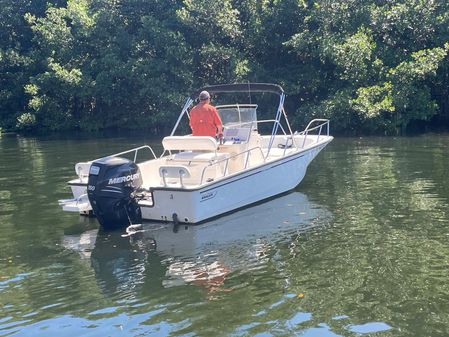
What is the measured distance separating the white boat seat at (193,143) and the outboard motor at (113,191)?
1321mm

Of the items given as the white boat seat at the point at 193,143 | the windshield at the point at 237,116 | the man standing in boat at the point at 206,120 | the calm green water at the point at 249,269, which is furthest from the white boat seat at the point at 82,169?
the windshield at the point at 237,116

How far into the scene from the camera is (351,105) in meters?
22.8

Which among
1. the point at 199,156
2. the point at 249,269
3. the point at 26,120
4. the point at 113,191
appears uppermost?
the point at 26,120

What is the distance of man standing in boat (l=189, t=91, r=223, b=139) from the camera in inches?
441

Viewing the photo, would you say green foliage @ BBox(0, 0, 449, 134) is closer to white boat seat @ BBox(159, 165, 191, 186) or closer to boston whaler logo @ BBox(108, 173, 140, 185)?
white boat seat @ BBox(159, 165, 191, 186)

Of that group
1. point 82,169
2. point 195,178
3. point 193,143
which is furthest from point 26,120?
point 195,178

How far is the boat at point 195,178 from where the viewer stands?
9539 millimetres

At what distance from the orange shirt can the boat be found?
0.82 feet

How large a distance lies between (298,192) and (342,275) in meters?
5.20

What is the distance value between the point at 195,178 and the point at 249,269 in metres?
3.10

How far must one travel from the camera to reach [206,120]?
11.2m

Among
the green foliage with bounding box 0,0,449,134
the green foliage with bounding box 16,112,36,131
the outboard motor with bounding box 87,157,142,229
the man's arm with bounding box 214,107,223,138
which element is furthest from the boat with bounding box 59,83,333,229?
the green foliage with bounding box 16,112,36,131

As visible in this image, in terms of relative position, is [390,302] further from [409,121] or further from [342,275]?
[409,121]

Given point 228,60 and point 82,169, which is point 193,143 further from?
point 228,60
